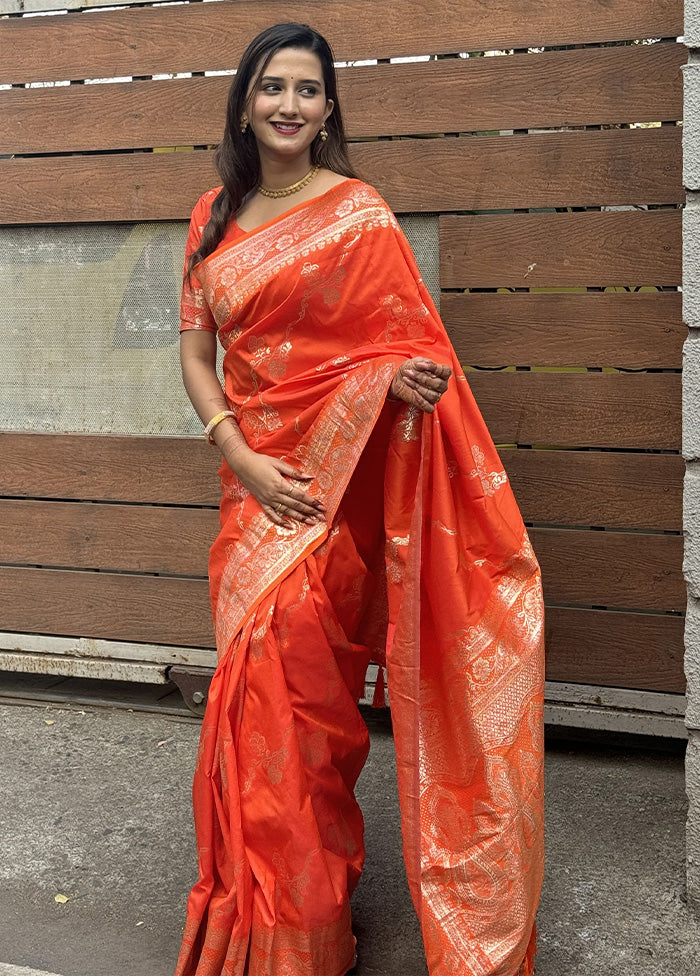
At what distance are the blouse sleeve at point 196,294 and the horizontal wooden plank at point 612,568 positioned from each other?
1.31 metres

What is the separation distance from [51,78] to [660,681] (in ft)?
9.11

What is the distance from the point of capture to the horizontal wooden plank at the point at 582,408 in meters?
3.32

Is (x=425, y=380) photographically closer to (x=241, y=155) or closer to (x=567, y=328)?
(x=241, y=155)

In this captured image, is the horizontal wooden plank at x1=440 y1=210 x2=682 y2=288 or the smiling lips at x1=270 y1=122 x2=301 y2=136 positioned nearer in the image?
the smiling lips at x1=270 y1=122 x2=301 y2=136

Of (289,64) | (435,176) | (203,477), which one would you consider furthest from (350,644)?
(435,176)

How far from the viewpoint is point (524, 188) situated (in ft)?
10.9

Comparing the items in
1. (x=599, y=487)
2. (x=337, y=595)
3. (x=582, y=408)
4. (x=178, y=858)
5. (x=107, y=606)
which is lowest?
(x=178, y=858)

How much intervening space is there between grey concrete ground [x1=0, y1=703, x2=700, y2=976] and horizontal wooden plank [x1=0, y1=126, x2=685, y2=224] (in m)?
1.73

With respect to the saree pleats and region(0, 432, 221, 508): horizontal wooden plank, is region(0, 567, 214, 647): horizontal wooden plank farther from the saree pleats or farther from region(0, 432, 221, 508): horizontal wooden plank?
the saree pleats

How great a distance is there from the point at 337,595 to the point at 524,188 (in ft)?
4.81

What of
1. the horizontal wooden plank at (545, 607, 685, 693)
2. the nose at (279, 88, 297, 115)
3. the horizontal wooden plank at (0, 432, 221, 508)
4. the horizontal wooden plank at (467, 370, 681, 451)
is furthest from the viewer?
the horizontal wooden plank at (0, 432, 221, 508)

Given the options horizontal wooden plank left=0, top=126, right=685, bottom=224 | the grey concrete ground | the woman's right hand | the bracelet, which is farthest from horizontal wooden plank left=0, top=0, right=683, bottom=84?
the grey concrete ground

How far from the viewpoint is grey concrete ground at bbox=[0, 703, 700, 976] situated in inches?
104

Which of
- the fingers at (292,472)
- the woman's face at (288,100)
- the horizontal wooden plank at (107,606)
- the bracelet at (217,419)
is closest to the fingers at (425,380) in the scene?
the fingers at (292,472)
